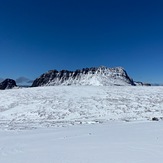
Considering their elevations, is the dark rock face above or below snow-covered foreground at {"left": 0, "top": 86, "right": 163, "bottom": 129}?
above

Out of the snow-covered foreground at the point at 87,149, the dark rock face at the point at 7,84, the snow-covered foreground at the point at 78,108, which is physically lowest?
the snow-covered foreground at the point at 87,149

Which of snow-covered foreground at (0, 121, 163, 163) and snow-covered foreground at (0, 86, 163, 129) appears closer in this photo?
snow-covered foreground at (0, 121, 163, 163)

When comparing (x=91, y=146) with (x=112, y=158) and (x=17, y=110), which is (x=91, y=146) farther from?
(x=17, y=110)

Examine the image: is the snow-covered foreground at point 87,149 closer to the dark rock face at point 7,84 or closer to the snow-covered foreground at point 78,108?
the snow-covered foreground at point 78,108

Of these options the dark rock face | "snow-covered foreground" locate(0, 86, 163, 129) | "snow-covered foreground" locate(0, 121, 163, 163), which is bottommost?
"snow-covered foreground" locate(0, 121, 163, 163)

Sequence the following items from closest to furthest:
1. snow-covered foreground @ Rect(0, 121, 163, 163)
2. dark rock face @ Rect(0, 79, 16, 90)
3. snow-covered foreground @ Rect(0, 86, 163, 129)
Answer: snow-covered foreground @ Rect(0, 121, 163, 163) → snow-covered foreground @ Rect(0, 86, 163, 129) → dark rock face @ Rect(0, 79, 16, 90)

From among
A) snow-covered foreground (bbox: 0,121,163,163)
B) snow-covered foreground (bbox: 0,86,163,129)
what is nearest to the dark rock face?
snow-covered foreground (bbox: 0,86,163,129)

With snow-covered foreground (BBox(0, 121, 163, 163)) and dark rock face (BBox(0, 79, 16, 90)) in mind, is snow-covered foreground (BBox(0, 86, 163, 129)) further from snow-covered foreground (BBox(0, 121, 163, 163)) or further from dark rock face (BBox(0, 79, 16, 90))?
dark rock face (BBox(0, 79, 16, 90))

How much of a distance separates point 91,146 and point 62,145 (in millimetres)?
1121

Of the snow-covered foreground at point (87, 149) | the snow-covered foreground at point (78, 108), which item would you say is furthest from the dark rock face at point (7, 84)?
the snow-covered foreground at point (87, 149)

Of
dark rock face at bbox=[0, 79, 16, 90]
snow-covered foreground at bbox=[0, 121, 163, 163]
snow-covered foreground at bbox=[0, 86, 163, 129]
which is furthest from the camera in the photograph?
dark rock face at bbox=[0, 79, 16, 90]

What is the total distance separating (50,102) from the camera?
75.4 ft

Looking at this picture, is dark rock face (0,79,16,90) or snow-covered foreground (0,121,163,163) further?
dark rock face (0,79,16,90)

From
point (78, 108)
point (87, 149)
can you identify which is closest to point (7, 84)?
point (78, 108)
